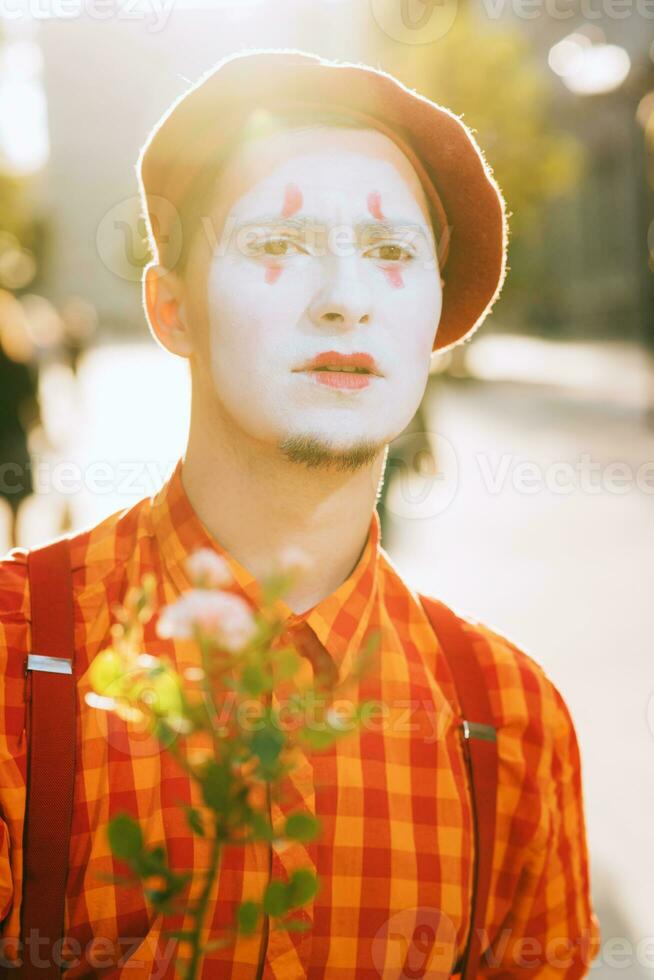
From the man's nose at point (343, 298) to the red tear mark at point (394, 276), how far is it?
0.07 metres

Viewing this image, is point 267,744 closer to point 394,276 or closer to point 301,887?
point 301,887

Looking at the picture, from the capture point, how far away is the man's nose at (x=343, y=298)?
5.93 ft

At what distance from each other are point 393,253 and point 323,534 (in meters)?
0.45

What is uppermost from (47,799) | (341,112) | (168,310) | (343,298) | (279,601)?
(341,112)

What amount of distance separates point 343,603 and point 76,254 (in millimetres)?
48164

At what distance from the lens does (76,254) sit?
48.3 m

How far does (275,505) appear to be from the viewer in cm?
A: 197

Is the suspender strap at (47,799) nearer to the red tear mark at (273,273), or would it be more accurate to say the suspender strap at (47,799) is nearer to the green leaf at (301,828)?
the red tear mark at (273,273)

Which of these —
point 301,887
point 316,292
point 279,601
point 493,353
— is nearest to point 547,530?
point 279,601

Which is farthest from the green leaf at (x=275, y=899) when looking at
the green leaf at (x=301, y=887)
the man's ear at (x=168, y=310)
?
the man's ear at (x=168, y=310)

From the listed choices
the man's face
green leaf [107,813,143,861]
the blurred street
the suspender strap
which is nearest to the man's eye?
the man's face

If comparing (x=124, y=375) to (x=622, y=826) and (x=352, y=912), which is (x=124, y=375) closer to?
(x=622, y=826)

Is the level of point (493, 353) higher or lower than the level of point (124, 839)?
higher

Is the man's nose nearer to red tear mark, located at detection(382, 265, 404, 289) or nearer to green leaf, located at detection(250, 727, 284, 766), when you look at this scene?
red tear mark, located at detection(382, 265, 404, 289)
